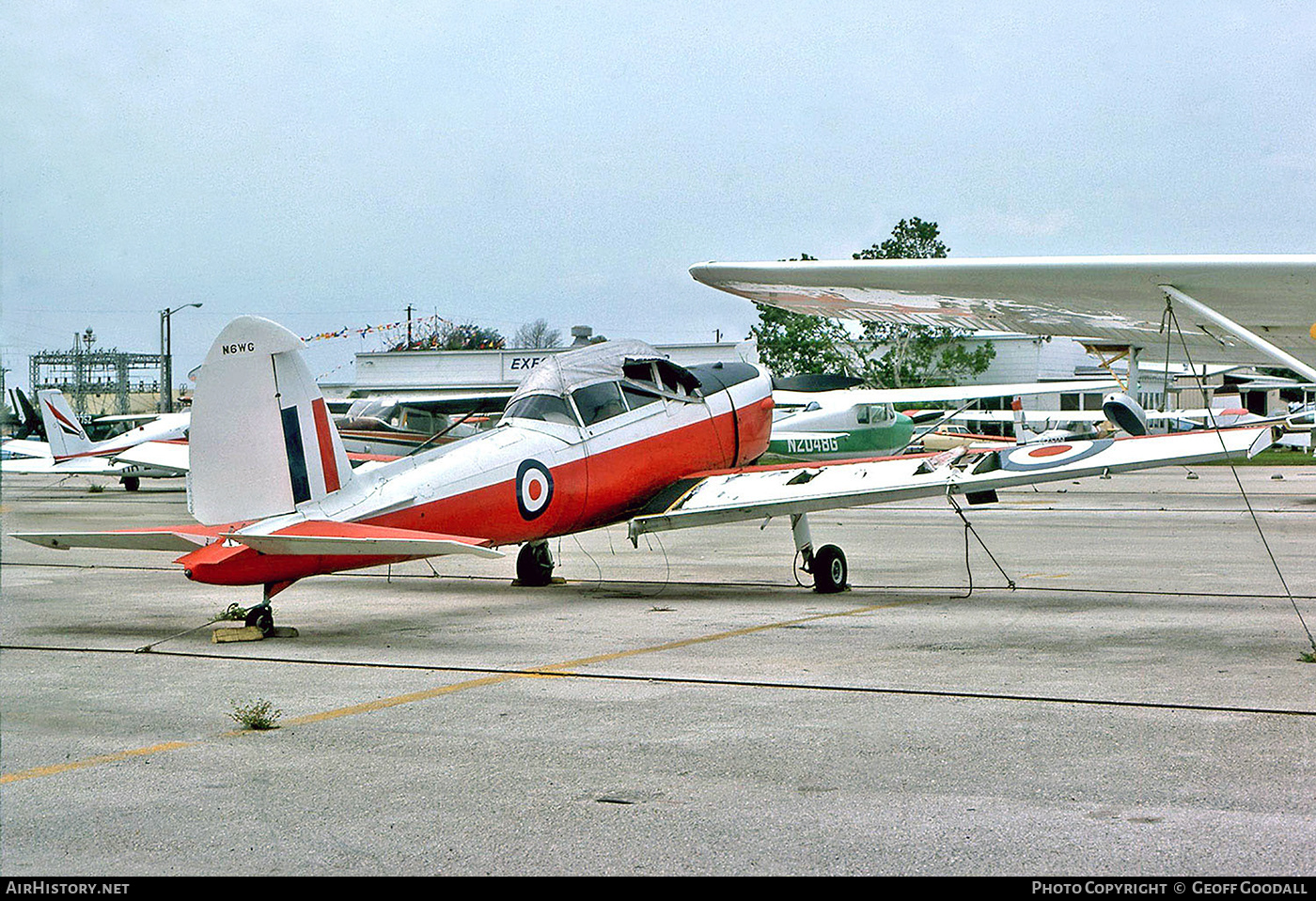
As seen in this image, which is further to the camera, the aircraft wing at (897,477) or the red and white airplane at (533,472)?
the aircraft wing at (897,477)

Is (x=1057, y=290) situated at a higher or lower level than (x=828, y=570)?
higher

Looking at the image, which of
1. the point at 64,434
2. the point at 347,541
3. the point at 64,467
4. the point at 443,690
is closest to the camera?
the point at 443,690

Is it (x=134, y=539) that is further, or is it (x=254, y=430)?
(x=254, y=430)

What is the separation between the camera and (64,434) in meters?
33.9

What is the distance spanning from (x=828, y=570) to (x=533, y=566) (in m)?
2.93

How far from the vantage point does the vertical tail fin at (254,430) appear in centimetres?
893

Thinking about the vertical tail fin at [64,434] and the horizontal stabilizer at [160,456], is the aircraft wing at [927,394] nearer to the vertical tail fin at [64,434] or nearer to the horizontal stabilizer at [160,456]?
the horizontal stabilizer at [160,456]

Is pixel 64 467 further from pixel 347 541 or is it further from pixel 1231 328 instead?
pixel 1231 328

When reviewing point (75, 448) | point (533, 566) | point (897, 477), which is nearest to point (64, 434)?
point (75, 448)

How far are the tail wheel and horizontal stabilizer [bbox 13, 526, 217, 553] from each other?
545 centimetres

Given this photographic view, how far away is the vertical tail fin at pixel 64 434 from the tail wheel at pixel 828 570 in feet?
83.3

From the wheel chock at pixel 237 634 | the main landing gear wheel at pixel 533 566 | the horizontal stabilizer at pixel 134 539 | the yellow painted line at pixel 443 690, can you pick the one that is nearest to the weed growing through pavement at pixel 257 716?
the yellow painted line at pixel 443 690

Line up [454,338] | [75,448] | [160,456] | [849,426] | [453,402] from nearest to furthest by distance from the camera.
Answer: [160,456] < [453,402] < [75,448] < [849,426] < [454,338]
